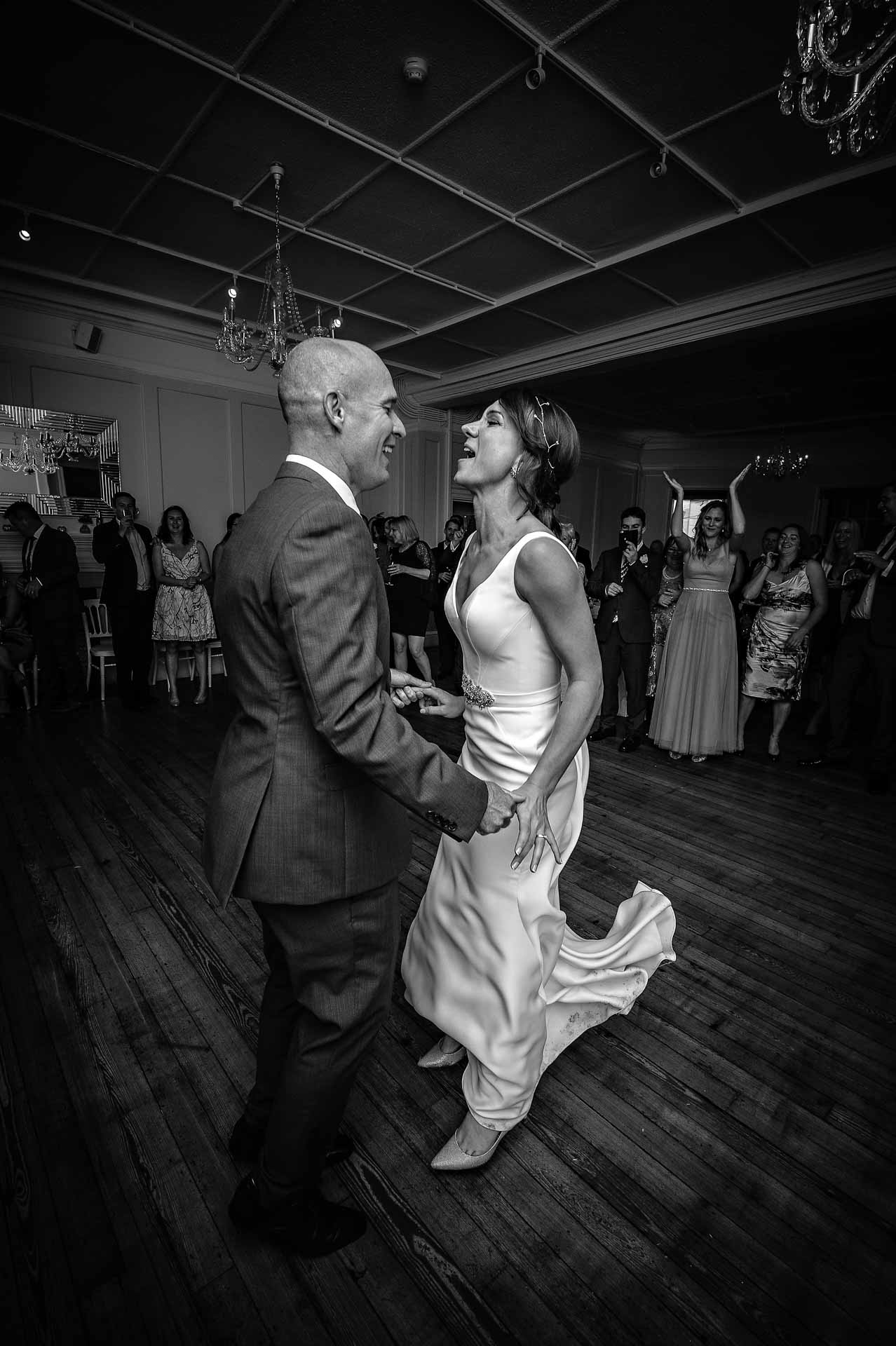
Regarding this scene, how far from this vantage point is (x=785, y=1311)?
1.21m

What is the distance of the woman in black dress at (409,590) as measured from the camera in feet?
19.1

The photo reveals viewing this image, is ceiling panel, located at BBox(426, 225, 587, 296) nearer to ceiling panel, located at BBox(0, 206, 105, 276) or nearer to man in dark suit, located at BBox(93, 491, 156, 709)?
ceiling panel, located at BBox(0, 206, 105, 276)

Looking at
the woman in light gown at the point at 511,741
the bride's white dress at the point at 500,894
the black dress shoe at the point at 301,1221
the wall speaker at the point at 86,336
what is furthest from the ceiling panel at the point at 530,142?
the black dress shoe at the point at 301,1221

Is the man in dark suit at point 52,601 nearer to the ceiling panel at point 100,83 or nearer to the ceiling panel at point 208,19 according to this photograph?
the ceiling panel at point 100,83

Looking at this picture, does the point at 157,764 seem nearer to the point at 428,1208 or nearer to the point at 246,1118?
the point at 246,1118

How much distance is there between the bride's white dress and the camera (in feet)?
4.75

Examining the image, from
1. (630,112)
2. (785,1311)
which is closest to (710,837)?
(785,1311)

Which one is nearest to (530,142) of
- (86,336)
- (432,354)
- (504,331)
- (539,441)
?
(504,331)

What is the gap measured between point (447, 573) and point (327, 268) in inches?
118

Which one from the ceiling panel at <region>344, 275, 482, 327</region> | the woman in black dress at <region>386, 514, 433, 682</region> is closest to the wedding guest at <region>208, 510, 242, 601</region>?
the woman in black dress at <region>386, 514, 433, 682</region>

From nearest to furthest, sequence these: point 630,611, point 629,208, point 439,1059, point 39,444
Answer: point 439,1059, point 629,208, point 630,611, point 39,444

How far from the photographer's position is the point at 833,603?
609 centimetres

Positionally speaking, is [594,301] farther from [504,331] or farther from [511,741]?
[511,741]

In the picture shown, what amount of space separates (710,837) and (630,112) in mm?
3808
